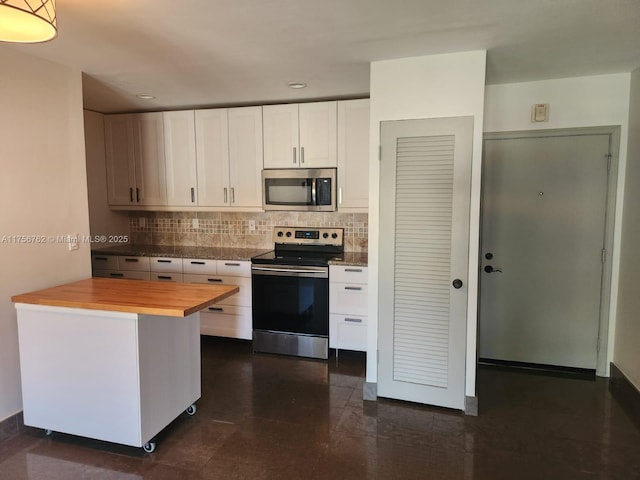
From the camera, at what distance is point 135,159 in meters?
4.41

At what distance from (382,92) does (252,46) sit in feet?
2.89

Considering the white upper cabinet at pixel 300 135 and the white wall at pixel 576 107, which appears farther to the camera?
the white upper cabinet at pixel 300 135

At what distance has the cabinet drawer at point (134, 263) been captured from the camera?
13.7 ft

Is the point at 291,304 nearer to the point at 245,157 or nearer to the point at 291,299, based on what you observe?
the point at 291,299

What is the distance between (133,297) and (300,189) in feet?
6.54

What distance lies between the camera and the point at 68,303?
89.4 inches

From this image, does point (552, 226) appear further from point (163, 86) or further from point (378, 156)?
point (163, 86)

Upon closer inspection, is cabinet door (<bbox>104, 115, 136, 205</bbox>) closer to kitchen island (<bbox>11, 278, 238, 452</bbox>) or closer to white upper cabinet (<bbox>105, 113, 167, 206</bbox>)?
white upper cabinet (<bbox>105, 113, 167, 206</bbox>)

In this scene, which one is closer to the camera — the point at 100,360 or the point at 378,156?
the point at 100,360

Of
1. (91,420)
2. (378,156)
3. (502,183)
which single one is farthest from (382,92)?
(91,420)

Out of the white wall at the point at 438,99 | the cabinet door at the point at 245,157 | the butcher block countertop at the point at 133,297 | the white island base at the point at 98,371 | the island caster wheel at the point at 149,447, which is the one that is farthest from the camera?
the cabinet door at the point at 245,157

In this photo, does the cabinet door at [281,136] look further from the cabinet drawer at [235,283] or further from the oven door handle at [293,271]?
the cabinet drawer at [235,283]

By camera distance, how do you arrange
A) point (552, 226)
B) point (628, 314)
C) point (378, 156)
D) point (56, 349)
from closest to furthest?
point (56, 349)
point (378, 156)
point (628, 314)
point (552, 226)

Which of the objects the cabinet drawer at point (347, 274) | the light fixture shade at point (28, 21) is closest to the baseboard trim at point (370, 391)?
the cabinet drawer at point (347, 274)
